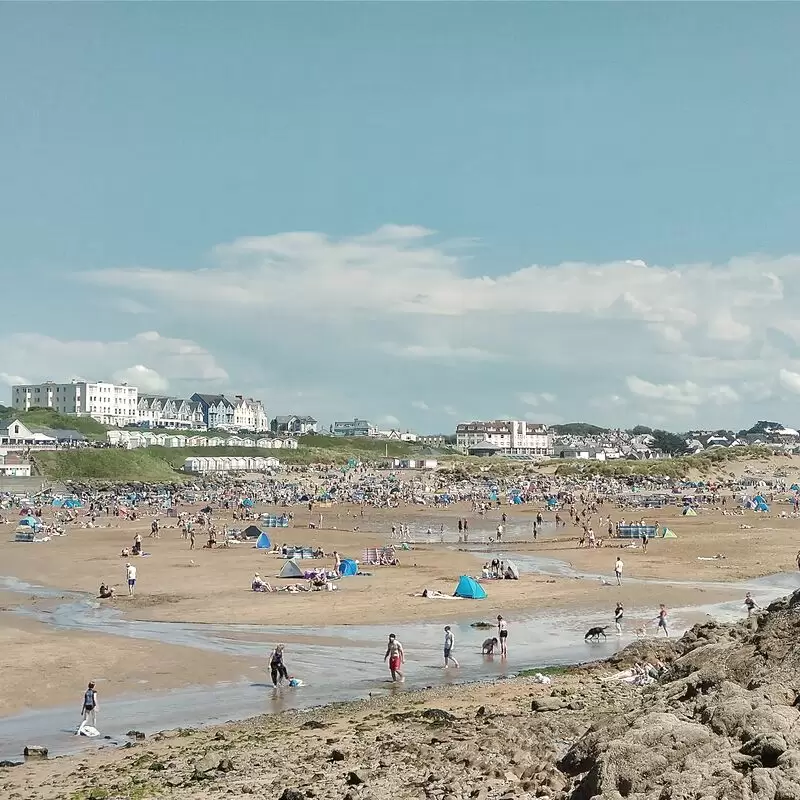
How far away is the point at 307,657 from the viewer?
2256 cm

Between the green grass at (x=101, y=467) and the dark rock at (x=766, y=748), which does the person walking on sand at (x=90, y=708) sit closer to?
the dark rock at (x=766, y=748)

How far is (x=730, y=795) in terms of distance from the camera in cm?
888

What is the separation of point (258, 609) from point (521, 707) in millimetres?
14552

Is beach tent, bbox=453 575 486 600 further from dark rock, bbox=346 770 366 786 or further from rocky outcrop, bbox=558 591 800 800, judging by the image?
dark rock, bbox=346 770 366 786

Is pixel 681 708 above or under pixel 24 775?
above

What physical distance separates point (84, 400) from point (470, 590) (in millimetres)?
163107

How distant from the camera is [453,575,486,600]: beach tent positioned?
30.9m

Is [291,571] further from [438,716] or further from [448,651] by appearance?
[438,716]

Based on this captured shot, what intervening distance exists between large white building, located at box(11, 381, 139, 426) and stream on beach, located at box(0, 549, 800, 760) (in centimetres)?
15528

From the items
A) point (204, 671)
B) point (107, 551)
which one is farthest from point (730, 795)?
point (107, 551)

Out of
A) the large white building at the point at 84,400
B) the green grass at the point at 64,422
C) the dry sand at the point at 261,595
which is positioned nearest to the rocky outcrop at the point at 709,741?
the dry sand at the point at 261,595

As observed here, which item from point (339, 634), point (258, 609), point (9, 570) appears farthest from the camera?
point (9, 570)

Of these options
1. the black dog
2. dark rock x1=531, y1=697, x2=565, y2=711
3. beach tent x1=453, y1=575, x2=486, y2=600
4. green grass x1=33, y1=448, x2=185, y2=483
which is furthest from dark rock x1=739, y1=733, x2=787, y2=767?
green grass x1=33, y1=448, x2=185, y2=483

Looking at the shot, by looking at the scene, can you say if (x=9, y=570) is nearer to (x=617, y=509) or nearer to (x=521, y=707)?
(x=521, y=707)
